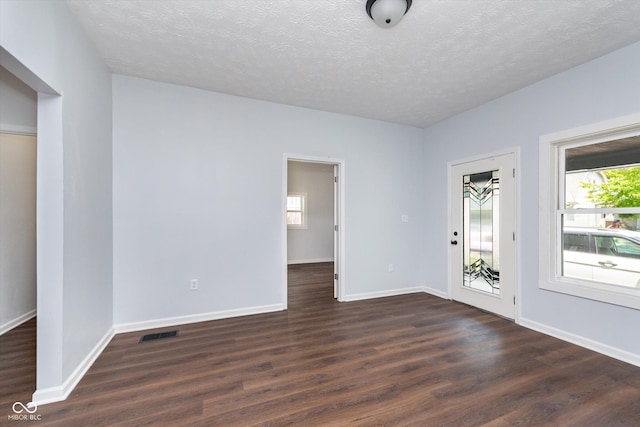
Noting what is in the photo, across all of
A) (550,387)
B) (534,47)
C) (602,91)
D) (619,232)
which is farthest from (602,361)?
(534,47)

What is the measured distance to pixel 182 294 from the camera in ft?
10.3

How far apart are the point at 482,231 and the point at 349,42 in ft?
9.75

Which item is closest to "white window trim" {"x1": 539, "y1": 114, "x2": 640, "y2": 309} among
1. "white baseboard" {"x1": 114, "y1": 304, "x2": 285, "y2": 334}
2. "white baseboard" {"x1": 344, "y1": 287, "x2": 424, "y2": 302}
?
"white baseboard" {"x1": 344, "y1": 287, "x2": 424, "y2": 302}

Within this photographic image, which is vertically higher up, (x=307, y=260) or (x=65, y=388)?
(x=65, y=388)

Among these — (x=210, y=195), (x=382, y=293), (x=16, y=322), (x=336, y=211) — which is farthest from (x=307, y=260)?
(x=16, y=322)

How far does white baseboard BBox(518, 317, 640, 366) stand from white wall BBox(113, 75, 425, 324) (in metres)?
1.98

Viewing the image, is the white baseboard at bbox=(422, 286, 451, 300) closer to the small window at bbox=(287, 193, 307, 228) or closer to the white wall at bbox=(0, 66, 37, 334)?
the small window at bbox=(287, 193, 307, 228)

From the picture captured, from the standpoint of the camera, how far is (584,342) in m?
2.59

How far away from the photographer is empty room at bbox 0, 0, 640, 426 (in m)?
1.82

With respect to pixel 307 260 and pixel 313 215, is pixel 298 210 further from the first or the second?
pixel 307 260

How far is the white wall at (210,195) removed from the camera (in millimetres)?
2961

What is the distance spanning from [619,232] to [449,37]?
246 centimetres

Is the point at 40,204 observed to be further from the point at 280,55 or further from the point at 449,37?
the point at 449,37

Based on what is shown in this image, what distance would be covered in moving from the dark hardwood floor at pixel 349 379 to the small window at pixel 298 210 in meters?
4.63
